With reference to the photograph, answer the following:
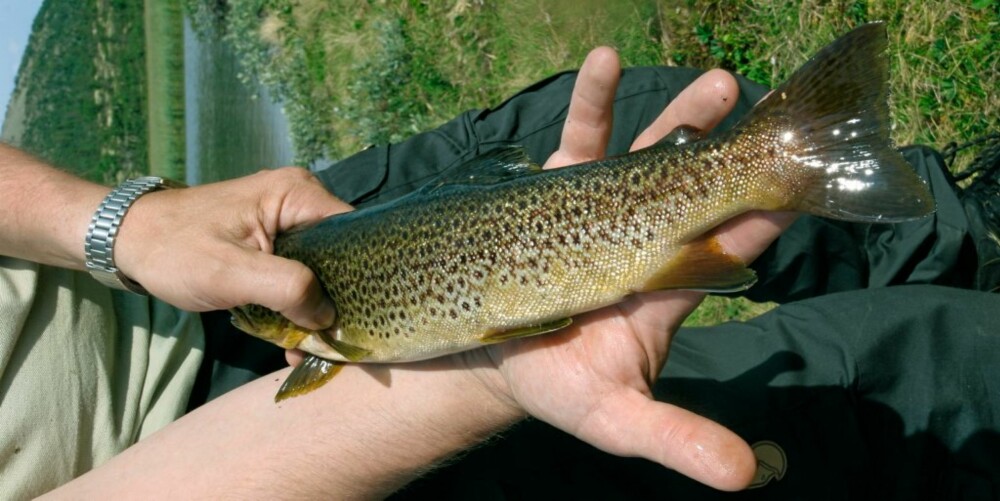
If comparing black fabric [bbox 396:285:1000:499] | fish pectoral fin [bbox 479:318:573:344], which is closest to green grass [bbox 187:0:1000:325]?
black fabric [bbox 396:285:1000:499]

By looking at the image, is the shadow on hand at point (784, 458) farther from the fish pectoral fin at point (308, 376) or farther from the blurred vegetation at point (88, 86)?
the blurred vegetation at point (88, 86)

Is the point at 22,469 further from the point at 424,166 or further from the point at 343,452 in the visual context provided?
the point at 424,166

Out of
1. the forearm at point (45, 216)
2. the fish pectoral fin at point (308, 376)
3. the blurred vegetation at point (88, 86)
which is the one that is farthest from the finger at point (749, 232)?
the blurred vegetation at point (88, 86)

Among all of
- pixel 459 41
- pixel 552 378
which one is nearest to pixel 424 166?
pixel 552 378

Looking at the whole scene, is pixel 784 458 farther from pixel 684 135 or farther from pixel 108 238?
pixel 108 238

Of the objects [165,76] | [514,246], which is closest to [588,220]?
[514,246]

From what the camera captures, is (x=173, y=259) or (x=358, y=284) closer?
(x=173, y=259)

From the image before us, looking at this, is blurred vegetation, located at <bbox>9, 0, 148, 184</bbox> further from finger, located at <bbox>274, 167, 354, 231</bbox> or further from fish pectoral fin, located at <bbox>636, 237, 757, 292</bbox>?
fish pectoral fin, located at <bbox>636, 237, 757, 292</bbox>
